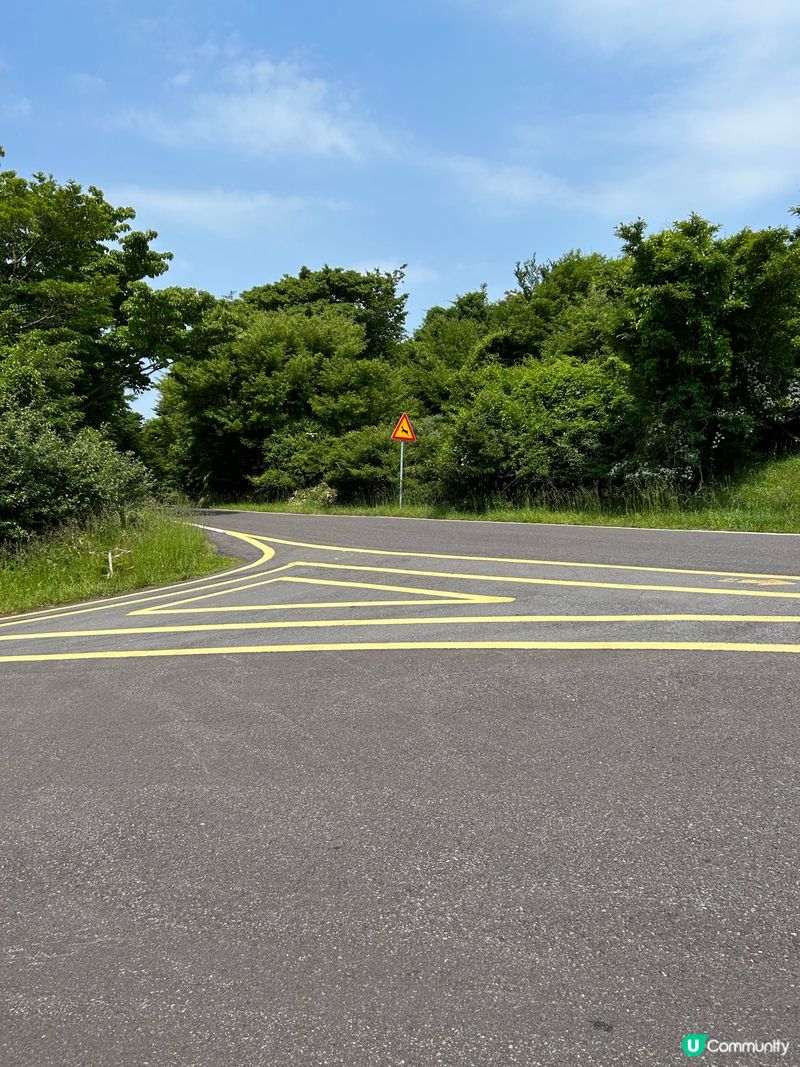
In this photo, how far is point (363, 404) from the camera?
31641 millimetres

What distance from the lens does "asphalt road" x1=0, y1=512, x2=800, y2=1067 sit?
1.69 meters

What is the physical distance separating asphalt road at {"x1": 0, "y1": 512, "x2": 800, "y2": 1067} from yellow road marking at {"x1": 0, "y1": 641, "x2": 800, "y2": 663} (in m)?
0.04

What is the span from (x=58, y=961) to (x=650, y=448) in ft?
50.6

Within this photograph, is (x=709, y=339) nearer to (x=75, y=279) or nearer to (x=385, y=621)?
(x=385, y=621)

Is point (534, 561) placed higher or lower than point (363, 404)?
lower

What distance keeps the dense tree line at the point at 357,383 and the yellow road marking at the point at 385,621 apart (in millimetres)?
5921

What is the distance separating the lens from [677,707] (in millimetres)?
3496

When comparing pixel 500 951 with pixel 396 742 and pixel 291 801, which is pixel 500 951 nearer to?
pixel 291 801

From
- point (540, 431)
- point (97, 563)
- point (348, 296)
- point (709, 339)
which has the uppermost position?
point (348, 296)

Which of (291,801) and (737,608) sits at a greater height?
(737,608)

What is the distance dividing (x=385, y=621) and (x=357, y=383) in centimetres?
2801

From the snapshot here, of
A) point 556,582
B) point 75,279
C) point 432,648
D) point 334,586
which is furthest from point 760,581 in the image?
point 75,279

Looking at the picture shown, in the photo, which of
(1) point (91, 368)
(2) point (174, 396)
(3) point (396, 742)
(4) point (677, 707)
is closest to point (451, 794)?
(3) point (396, 742)

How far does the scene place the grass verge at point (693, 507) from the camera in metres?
12.2
